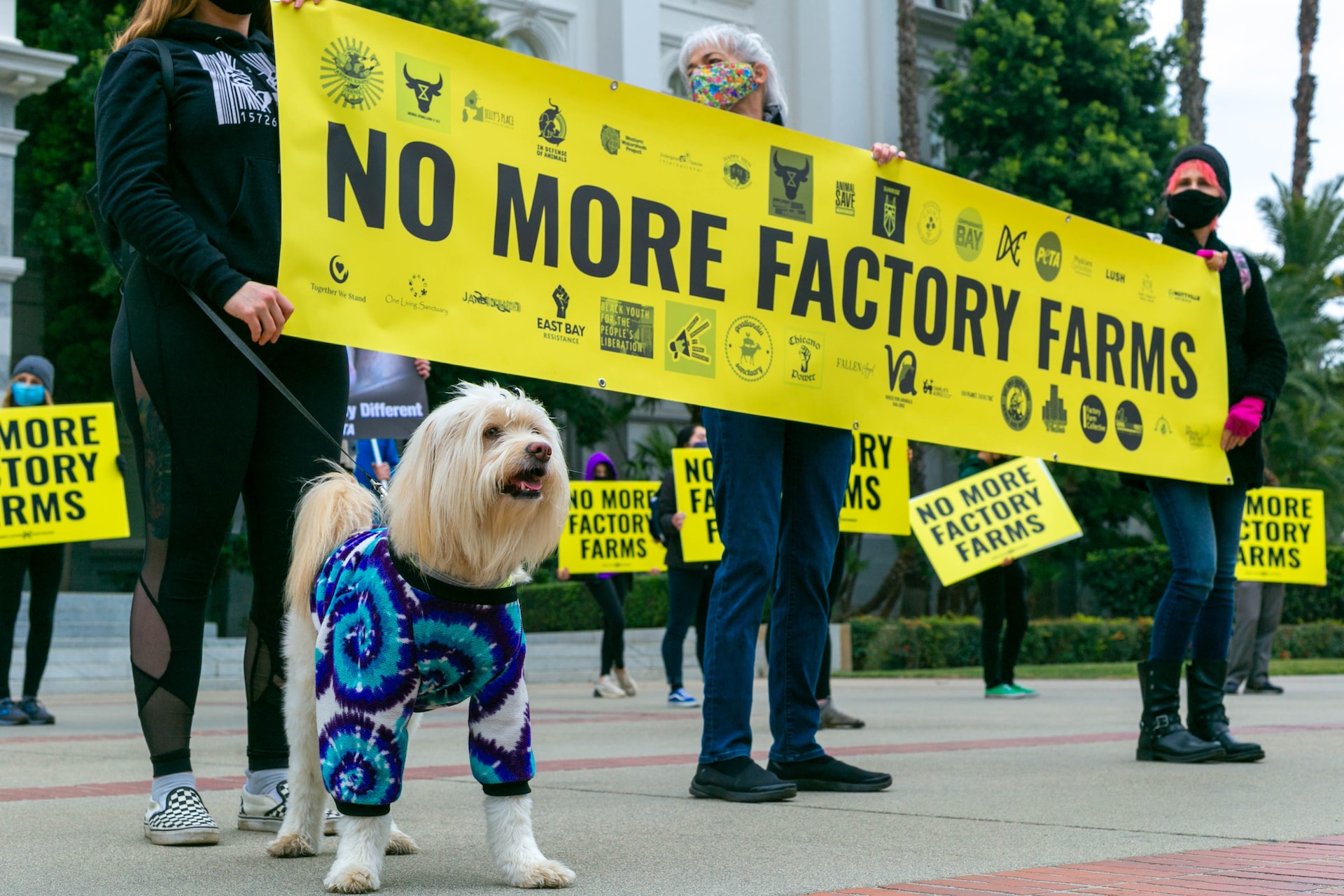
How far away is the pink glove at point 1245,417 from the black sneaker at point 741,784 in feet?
8.26

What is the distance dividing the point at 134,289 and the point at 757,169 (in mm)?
2051

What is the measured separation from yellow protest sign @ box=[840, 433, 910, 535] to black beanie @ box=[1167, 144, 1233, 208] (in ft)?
13.4

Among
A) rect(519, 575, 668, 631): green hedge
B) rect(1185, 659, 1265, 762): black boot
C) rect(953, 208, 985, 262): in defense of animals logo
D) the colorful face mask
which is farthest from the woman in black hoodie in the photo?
rect(519, 575, 668, 631): green hedge

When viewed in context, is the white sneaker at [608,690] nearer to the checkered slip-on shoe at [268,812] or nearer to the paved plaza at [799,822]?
the paved plaza at [799,822]

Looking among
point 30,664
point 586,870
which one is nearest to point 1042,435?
point 586,870

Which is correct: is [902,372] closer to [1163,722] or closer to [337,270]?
[1163,722]

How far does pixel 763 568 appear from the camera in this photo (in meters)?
4.70

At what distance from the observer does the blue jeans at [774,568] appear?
468cm

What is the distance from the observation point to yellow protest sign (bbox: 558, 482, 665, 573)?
40.6 ft

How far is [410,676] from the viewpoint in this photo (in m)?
3.13

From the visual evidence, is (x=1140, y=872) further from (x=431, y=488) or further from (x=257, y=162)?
(x=257, y=162)

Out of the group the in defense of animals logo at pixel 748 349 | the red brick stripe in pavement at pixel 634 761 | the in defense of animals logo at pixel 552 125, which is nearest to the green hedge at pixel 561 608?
the red brick stripe in pavement at pixel 634 761

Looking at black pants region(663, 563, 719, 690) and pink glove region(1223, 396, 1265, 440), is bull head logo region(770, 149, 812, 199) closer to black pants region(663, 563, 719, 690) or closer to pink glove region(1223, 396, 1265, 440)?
pink glove region(1223, 396, 1265, 440)

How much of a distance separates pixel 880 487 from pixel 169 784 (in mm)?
6915
